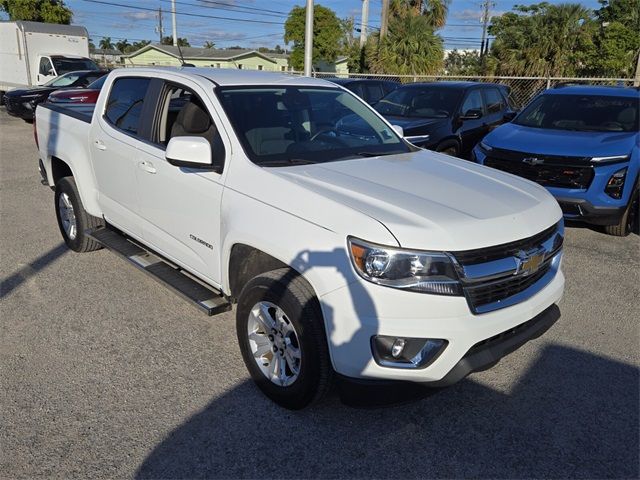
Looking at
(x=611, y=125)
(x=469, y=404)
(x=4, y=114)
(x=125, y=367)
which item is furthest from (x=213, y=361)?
(x=4, y=114)

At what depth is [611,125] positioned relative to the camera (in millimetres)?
6918

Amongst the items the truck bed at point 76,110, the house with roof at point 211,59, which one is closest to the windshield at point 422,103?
the truck bed at point 76,110

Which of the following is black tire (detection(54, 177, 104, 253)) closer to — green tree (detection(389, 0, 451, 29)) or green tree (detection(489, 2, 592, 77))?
green tree (detection(489, 2, 592, 77))

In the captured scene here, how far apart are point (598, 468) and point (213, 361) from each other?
2336 millimetres

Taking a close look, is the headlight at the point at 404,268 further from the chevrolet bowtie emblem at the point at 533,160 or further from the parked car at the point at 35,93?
the parked car at the point at 35,93

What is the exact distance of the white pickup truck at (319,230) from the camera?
2557 mm

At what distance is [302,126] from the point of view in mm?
3840

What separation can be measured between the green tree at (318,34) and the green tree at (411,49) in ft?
50.1

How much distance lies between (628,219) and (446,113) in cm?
343

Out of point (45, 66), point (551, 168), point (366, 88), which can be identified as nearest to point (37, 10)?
point (45, 66)

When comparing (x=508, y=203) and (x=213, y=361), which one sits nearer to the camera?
(x=508, y=203)

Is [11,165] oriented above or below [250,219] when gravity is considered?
below

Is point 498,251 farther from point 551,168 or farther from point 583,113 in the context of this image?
point 583,113

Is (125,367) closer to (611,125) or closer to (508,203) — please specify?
(508,203)
